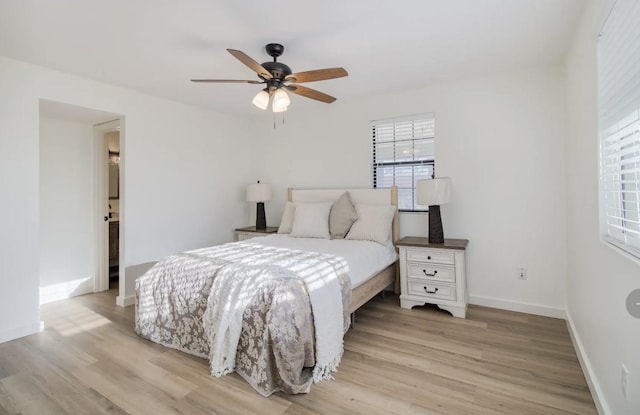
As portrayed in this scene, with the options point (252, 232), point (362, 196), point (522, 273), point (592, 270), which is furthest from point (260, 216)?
point (592, 270)

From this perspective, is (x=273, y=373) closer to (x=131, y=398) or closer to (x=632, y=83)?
(x=131, y=398)

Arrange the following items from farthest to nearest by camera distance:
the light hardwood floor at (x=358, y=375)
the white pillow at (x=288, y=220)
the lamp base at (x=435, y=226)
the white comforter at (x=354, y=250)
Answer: the white pillow at (x=288, y=220)
the lamp base at (x=435, y=226)
the white comforter at (x=354, y=250)
the light hardwood floor at (x=358, y=375)

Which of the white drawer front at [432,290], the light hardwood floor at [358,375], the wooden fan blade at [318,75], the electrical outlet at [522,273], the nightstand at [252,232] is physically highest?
the wooden fan blade at [318,75]

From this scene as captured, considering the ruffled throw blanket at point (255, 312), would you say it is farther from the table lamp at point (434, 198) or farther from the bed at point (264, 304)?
the table lamp at point (434, 198)

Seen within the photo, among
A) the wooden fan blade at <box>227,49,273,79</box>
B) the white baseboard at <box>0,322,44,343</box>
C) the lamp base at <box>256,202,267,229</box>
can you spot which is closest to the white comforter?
the lamp base at <box>256,202,267,229</box>

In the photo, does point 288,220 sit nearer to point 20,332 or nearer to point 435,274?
point 435,274

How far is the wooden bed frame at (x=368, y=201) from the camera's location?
2961 mm

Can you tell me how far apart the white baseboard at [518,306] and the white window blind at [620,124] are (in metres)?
1.71

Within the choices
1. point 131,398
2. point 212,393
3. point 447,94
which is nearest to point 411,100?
point 447,94

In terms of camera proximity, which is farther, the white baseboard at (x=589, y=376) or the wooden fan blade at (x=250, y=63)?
the wooden fan blade at (x=250, y=63)

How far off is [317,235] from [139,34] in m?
2.52

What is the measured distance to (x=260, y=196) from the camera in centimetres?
471

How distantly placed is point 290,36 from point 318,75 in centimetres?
38

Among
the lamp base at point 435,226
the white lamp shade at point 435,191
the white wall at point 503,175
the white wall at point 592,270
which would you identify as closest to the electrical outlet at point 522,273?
the white wall at point 503,175
